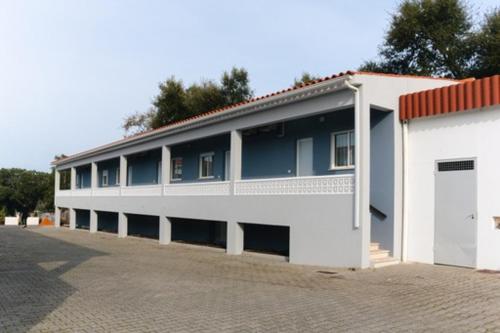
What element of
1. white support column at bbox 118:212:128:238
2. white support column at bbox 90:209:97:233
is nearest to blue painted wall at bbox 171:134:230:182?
white support column at bbox 118:212:128:238

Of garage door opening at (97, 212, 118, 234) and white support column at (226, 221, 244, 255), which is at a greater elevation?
white support column at (226, 221, 244, 255)

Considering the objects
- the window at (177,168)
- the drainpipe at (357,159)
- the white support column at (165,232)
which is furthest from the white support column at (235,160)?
the window at (177,168)

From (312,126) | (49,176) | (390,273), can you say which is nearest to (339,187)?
(390,273)

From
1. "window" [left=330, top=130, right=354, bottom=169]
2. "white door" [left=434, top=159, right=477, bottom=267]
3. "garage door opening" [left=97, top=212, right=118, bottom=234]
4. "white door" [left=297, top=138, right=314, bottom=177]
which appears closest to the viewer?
"white door" [left=434, top=159, right=477, bottom=267]

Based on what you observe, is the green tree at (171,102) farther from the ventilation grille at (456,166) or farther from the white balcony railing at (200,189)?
the ventilation grille at (456,166)

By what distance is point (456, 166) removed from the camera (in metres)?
10.2

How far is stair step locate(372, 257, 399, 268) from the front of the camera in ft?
33.7

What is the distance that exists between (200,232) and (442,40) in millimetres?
16834

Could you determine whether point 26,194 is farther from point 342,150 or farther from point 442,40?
point 342,150

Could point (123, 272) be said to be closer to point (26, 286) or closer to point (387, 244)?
point (26, 286)

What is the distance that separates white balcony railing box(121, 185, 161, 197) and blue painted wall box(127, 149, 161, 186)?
1.51 m

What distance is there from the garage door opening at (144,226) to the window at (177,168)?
8.50 ft

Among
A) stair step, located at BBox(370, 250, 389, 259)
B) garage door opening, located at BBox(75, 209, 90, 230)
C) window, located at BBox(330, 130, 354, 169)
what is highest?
window, located at BBox(330, 130, 354, 169)

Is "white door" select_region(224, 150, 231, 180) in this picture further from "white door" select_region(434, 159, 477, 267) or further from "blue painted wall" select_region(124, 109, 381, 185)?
"white door" select_region(434, 159, 477, 267)
